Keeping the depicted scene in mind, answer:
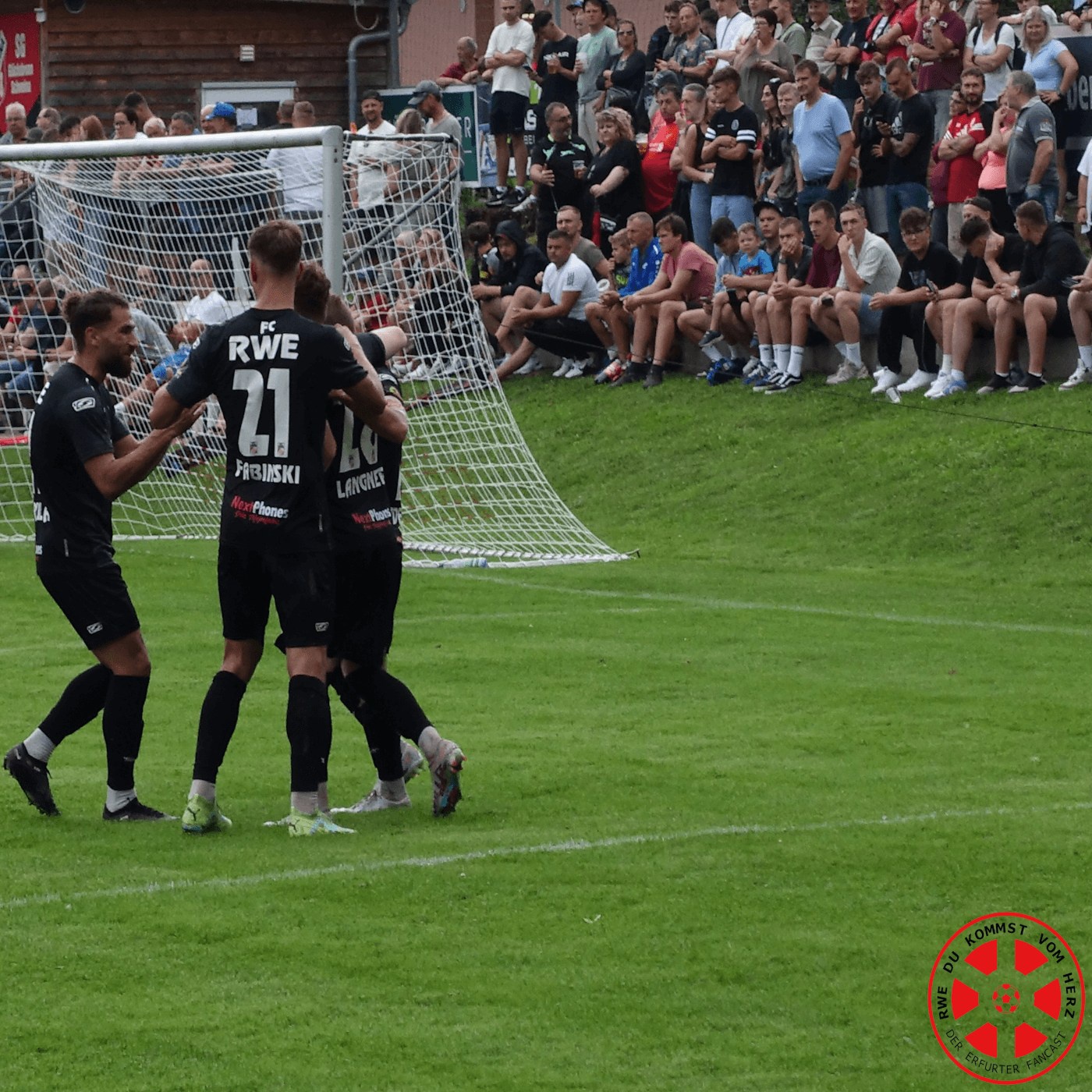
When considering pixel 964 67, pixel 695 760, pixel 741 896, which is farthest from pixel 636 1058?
pixel 964 67

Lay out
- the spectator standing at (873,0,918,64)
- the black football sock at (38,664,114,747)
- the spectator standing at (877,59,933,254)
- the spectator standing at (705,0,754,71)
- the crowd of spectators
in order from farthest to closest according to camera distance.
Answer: the spectator standing at (705,0,754,71)
the spectator standing at (873,0,918,64)
the spectator standing at (877,59,933,254)
the crowd of spectators
the black football sock at (38,664,114,747)

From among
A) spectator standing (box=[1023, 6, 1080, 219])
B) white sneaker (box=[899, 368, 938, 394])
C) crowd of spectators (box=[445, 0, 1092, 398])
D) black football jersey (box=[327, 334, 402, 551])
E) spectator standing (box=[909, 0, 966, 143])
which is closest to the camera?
black football jersey (box=[327, 334, 402, 551])

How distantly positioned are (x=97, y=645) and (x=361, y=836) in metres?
1.30

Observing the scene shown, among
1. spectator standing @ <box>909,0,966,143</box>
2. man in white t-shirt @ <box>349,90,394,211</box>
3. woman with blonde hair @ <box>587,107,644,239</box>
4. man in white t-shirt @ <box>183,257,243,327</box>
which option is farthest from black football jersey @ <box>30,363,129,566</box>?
woman with blonde hair @ <box>587,107,644,239</box>

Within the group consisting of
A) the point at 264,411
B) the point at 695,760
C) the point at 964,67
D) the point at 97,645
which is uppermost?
the point at 964,67

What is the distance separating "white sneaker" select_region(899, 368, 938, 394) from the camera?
1825 cm

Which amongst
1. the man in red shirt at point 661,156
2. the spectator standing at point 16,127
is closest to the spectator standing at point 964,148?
the man in red shirt at point 661,156

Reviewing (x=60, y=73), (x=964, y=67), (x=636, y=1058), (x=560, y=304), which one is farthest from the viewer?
(x=60, y=73)

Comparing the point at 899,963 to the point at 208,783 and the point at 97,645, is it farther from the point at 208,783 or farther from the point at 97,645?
the point at 97,645

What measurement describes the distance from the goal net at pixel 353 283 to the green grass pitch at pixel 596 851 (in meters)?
1.45

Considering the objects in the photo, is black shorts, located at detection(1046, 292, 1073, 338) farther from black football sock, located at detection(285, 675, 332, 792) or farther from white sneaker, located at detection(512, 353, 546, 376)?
black football sock, located at detection(285, 675, 332, 792)

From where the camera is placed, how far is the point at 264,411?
6938mm

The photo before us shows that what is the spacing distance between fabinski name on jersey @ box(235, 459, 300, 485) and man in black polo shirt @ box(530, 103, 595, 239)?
1562 centimetres

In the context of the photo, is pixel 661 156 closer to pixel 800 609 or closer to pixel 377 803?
pixel 800 609
